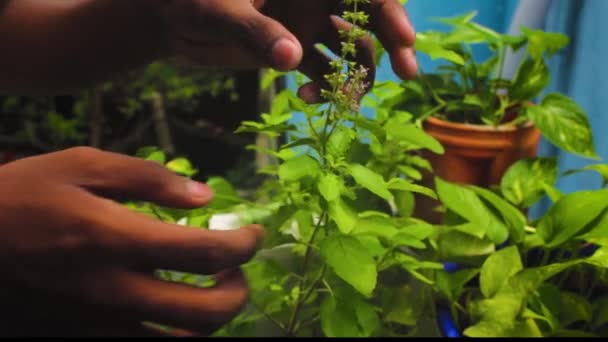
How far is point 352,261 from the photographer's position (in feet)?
1.53

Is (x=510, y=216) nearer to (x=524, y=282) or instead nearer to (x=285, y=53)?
(x=524, y=282)

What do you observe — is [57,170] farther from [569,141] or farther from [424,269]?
[569,141]

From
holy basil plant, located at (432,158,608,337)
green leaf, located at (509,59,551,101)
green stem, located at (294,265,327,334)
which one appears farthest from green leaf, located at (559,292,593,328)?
green leaf, located at (509,59,551,101)

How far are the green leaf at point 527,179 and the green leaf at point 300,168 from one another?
365 mm

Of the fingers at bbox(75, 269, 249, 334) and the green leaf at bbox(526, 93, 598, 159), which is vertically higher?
the fingers at bbox(75, 269, 249, 334)

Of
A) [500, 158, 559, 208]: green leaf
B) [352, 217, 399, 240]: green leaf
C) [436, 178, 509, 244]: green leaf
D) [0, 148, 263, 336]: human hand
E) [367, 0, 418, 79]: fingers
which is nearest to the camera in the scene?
[0, 148, 263, 336]: human hand

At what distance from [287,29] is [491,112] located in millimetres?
622

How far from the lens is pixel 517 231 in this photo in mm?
652

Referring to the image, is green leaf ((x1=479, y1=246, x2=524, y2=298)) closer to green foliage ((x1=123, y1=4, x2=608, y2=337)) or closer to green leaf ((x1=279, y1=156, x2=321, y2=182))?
green foliage ((x1=123, y1=4, x2=608, y2=337))

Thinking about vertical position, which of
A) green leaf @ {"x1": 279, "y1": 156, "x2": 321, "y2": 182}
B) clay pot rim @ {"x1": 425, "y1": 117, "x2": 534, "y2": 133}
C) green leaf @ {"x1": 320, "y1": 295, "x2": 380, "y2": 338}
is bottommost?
green leaf @ {"x1": 320, "y1": 295, "x2": 380, "y2": 338}

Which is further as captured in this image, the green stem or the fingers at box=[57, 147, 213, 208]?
the green stem

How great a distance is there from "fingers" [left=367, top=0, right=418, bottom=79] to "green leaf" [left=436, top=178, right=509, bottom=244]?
0.84 ft

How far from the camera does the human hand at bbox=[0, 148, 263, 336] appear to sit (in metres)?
0.24

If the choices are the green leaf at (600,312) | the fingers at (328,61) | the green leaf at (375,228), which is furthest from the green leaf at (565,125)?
the fingers at (328,61)
